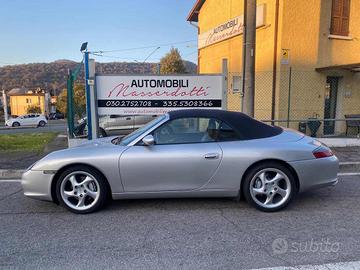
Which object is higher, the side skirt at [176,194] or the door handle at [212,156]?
the door handle at [212,156]

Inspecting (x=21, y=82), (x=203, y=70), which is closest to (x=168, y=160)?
(x=203, y=70)

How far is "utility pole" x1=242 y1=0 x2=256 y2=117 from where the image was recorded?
7.34m

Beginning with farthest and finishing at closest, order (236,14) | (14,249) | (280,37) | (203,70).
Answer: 1. (203,70)
2. (236,14)
3. (280,37)
4. (14,249)

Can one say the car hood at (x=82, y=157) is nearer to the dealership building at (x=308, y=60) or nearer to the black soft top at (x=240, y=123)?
the black soft top at (x=240, y=123)

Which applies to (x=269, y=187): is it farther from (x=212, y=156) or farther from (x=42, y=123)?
(x=42, y=123)

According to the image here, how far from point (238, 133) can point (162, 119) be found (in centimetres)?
109

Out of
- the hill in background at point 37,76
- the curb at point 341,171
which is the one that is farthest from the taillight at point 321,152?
the hill in background at point 37,76

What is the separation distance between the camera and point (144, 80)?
7875 mm

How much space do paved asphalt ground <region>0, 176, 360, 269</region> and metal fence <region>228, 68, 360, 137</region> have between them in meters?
6.42

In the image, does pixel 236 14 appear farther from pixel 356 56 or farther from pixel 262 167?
pixel 262 167

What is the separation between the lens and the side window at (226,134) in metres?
4.21

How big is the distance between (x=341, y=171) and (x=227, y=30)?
9077mm

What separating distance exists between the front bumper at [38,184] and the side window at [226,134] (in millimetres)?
2364

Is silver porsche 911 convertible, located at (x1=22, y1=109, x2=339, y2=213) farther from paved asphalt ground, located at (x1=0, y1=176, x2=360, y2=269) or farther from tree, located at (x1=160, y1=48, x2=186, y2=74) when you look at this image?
tree, located at (x1=160, y1=48, x2=186, y2=74)
